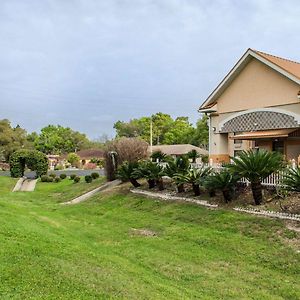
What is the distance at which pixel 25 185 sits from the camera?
38.5 metres

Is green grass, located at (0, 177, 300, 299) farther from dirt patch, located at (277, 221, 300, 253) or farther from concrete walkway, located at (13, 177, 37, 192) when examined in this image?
concrete walkway, located at (13, 177, 37, 192)

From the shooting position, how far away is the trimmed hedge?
142 ft

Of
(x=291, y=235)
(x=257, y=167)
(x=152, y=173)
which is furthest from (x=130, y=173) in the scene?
A: (x=291, y=235)

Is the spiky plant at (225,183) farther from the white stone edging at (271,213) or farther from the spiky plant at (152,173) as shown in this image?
the spiky plant at (152,173)

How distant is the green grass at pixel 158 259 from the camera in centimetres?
609

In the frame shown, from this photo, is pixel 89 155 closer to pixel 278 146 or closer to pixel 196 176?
pixel 278 146

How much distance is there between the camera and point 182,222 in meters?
14.1

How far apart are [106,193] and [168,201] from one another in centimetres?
620

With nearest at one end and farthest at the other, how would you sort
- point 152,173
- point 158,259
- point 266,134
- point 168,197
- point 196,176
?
point 158,259, point 196,176, point 168,197, point 266,134, point 152,173

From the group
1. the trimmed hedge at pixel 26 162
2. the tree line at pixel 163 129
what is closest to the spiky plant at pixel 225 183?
the trimmed hedge at pixel 26 162

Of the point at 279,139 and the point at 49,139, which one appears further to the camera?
the point at 49,139

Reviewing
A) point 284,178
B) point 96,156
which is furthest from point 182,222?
point 96,156

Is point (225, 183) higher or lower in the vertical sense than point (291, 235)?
higher

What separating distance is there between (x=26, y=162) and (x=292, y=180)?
36.4m
